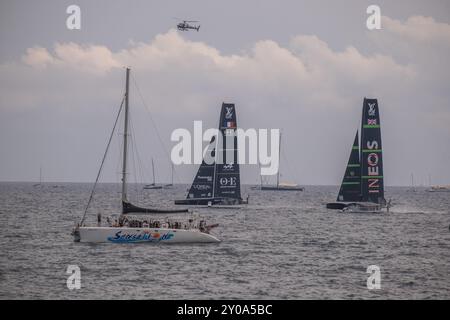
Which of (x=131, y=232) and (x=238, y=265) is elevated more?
(x=131, y=232)

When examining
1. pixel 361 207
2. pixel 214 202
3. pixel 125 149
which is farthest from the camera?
pixel 214 202

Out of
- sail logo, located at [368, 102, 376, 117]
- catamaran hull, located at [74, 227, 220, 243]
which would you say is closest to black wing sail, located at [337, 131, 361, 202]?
sail logo, located at [368, 102, 376, 117]

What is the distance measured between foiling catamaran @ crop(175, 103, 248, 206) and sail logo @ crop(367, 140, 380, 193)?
17.7 m

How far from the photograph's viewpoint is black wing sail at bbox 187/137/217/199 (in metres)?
108

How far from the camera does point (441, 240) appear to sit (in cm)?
7125

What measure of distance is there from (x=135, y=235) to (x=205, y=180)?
5080cm

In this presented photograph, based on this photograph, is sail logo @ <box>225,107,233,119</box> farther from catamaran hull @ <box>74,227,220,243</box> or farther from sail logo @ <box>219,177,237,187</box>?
catamaran hull @ <box>74,227,220,243</box>

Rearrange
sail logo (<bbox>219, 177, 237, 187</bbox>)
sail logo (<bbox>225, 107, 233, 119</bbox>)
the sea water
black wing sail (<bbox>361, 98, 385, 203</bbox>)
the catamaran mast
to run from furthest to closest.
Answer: sail logo (<bbox>219, 177, 237, 187</bbox>) < sail logo (<bbox>225, 107, 233, 119</bbox>) < black wing sail (<bbox>361, 98, 385, 203</bbox>) < the catamaran mast < the sea water

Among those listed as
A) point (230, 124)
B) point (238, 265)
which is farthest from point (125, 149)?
point (230, 124)

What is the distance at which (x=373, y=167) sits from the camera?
10112 cm

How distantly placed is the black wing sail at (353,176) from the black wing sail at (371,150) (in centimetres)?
102

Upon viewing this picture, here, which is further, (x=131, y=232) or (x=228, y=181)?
(x=228, y=181)

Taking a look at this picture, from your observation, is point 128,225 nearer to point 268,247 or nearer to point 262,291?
point 268,247

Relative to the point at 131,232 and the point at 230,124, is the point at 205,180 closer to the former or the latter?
the point at 230,124
